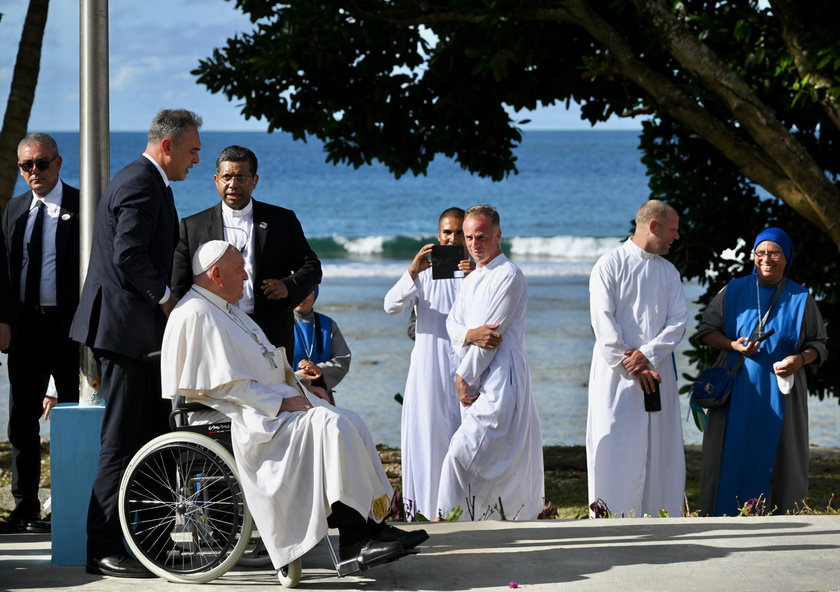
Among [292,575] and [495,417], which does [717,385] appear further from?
[292,575]

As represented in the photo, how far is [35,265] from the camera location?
6746mm

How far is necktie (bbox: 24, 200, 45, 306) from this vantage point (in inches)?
265

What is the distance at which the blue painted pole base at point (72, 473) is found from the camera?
5.60m

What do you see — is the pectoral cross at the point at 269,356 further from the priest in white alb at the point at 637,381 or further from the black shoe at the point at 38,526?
the priest in white alb at the point at 637,381

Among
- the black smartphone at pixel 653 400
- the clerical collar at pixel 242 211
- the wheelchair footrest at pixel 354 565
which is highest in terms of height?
the clerical collar at pixel 242 211

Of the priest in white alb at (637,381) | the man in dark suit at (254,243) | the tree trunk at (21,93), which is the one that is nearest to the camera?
the man in dark suit at (254,243)

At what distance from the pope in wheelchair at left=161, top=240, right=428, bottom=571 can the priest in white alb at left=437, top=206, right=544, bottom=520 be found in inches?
95.0

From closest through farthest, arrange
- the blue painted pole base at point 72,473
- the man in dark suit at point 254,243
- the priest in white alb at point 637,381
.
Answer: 1. the blue painted pole base at point 72,473
2. the man in dark suit at point 254,243
3. the priest in white alb at point 637,381

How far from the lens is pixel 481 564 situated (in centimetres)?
544

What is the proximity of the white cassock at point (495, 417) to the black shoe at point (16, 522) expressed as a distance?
2.61 meters

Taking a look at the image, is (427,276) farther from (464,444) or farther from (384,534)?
(384,534)

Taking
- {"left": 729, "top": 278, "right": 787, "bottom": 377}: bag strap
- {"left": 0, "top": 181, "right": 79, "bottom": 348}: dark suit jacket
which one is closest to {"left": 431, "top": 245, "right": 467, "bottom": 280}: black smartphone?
{"left": 729, "top": 278, "right": 787, "bottom": 377}: bag strap

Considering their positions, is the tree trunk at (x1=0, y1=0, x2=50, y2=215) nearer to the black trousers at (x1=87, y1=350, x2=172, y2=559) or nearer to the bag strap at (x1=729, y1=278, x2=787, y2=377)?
the black trousers at (x1=87, y1=350, x2=172, y2=559)

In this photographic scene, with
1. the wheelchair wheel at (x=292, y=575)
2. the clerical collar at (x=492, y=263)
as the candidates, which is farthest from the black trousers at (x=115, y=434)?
the clerical collar at (x=492, y=263)
